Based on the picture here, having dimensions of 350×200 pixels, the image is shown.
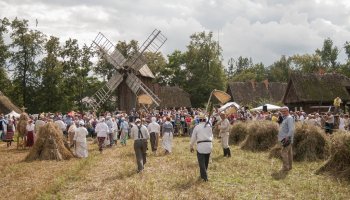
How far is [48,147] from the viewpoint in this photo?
2106 centimetres

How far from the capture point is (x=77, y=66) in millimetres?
60469

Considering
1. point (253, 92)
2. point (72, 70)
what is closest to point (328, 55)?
point (253, 92)

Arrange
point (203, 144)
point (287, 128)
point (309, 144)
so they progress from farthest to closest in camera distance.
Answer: point (309, 144) → point (287, 128) → point (203, 144)

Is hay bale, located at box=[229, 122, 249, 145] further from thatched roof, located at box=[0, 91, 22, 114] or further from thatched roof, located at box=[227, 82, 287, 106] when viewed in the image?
thatched roof, located at box=[227, 82, 287, 106]

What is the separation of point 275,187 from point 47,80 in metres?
46.9

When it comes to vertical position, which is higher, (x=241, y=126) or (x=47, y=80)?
(x=47, y=80)

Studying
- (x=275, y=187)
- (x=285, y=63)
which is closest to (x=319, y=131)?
(x=275, y=187)

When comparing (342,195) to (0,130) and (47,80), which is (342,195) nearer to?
(0,130)

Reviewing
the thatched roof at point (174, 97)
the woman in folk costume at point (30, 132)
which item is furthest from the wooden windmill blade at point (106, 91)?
the thatched roof at point (174, 97)

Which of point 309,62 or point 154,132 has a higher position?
point 309,62

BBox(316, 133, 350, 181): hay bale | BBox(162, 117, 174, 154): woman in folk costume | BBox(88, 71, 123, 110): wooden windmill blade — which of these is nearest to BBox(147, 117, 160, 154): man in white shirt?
BBox(162, 117, 174, 154): woman in folk costume

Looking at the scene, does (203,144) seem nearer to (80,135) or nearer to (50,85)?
(80,135)

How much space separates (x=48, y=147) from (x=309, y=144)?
11.3 metres

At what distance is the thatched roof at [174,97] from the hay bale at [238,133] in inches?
1676
